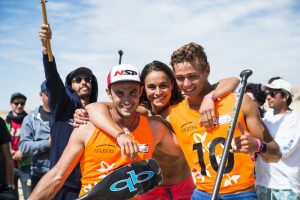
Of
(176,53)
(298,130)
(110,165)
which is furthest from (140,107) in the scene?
(298,130)

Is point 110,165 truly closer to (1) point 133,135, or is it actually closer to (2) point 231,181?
(1) point 133,135

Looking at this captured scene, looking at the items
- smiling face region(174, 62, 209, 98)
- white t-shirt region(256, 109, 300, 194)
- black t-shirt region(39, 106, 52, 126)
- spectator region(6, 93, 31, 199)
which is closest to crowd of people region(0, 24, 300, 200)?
smiling face region(174, 62, 209, 98)

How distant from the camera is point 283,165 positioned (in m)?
5.44

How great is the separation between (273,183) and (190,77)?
266cm

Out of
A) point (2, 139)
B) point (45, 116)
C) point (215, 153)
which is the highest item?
point (45, 116)

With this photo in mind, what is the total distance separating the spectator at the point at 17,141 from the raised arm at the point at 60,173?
4848 millimetres

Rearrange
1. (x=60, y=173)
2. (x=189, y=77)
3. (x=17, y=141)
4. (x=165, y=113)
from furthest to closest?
(x=17, y=141) < (x=165, y=113) < (x=189, y=77) < (x=60, y=173)

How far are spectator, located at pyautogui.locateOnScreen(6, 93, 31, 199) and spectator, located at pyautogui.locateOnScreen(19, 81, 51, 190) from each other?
1411 mm

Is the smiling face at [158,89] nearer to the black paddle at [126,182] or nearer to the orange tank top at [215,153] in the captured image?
the orange tank top at [215,153]

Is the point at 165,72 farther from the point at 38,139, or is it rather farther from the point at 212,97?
the point at 38,139

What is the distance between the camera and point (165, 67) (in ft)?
15.0

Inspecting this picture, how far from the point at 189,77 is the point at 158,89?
775 mm

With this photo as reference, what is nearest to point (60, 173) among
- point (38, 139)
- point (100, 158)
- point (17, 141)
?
point (100, 158)

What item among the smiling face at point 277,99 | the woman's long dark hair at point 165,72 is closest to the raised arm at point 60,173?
the woman's long dark hair at point 165,72
